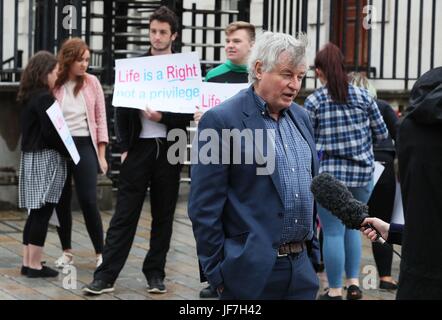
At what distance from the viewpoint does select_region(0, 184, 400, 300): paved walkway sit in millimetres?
8844

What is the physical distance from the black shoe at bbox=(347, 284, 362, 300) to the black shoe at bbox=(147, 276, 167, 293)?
141 centimetres

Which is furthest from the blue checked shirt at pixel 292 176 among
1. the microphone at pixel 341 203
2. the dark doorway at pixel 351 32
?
the dark doorway at pixel 351 32

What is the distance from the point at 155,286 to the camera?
8.89 m

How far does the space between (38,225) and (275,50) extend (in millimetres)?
4556

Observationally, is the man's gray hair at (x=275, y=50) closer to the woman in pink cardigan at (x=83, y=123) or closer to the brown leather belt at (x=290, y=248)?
the brown leather belt at (x=290, y=248)

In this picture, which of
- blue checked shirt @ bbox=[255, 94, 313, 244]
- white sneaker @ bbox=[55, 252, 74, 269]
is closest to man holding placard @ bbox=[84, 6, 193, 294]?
white sneaker @ bbox=[55, 252, 74, 269]

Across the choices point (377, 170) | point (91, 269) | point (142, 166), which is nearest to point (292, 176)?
point (142, 166)

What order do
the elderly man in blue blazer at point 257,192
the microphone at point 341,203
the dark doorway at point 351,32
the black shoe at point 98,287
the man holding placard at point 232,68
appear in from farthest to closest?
the dark doorway at point 351,32 → the man holding placard at point 232,68 → the black shoe at point 98,287 → the elderly man in blue blazer at point 257,192 → the microphone at point 341,203

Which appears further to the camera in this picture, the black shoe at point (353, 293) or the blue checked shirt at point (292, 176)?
the black shoe at point (353, 293)

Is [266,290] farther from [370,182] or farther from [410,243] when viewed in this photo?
[370,182]

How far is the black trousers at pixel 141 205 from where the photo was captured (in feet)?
28.9

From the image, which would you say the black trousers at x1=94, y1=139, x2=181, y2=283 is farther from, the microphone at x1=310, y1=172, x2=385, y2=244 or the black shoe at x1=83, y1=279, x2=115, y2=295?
the microphone at x1=310, y1=172, x2=385, y2=244

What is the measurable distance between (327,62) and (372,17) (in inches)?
215

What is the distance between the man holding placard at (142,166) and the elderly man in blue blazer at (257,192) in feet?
10.9
